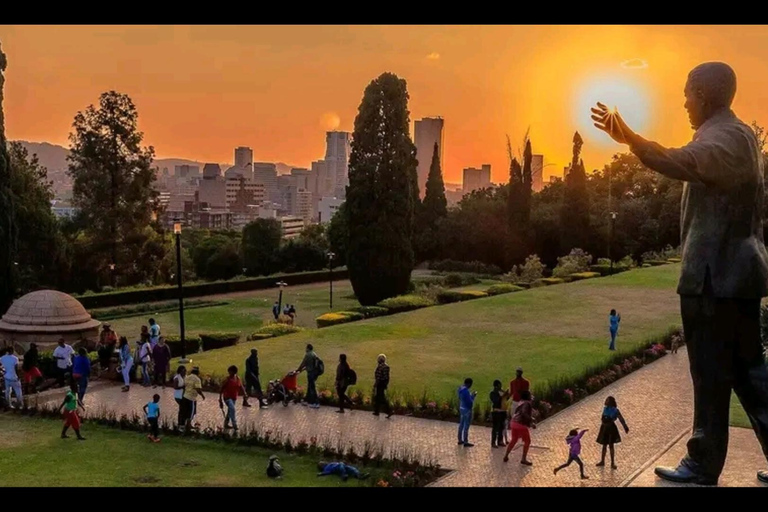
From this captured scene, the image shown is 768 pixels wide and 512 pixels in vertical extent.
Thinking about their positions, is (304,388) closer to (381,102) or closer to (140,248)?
(381,102)

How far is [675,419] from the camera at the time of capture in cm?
1543

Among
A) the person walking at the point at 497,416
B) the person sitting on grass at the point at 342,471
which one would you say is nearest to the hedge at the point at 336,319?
the person walking at the point at 497,416

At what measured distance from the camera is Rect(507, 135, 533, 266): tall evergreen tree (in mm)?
58406

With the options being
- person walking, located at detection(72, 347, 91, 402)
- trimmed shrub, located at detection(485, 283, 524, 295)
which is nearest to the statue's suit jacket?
person walking, located at detection(72, 347, 91, 402)

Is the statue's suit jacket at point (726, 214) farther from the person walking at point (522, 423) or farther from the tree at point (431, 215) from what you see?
the tree at point (431, 215)

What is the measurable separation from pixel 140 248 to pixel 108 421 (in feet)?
96.9

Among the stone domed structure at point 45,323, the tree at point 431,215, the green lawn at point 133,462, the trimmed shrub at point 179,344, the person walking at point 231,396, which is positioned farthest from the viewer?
the tree at point 431,215

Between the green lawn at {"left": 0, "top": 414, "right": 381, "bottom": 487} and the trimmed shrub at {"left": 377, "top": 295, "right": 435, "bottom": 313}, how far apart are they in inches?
725

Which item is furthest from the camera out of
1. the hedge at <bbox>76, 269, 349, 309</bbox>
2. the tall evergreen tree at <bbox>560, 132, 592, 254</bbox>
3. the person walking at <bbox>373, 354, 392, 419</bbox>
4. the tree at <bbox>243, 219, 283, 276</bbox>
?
the tall evergreen tree at <bbox>560, 132, 592, 254</bbox>

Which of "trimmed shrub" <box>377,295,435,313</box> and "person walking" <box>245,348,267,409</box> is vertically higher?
"trimmed shrub" <box>377,295,435,313</box>

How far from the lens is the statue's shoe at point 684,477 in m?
7.90

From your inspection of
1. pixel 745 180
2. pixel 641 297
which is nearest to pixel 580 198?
pixel 641 297

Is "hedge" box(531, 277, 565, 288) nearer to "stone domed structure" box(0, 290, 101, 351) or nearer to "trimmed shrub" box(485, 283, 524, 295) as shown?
"trimmed shrub" box(485, 283, 524, 295)

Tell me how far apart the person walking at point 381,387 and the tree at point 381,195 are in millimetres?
21096
